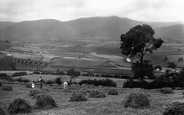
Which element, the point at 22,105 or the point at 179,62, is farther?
the point at 179,62

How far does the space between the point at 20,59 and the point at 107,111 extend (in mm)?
104895

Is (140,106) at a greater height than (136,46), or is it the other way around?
(136,46)

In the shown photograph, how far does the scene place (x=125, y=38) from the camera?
2375 inches

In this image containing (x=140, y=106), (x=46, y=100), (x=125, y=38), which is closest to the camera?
(x=140, y=106)

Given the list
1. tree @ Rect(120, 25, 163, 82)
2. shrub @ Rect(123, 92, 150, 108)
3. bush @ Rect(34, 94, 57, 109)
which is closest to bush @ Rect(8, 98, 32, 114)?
bush @ Rect(34, 94, 57, 109)

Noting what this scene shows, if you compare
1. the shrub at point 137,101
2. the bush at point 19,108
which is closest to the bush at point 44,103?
the bush at point 19,108

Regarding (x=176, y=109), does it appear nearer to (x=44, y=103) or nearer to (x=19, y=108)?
(x=44, y=103)

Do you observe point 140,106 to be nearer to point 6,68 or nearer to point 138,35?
point 138,35

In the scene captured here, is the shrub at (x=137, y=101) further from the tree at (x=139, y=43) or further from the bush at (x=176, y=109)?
Answer: the tree at (x=139, y=43)

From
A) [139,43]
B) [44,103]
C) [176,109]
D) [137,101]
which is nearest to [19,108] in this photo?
[44,103]

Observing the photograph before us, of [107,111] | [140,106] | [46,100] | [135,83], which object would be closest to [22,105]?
[46,100]

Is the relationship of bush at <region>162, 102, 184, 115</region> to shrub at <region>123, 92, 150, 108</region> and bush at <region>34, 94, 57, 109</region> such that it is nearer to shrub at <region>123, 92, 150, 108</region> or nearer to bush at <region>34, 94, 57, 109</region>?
shrub at <region>123, 92, 150, 108</region>

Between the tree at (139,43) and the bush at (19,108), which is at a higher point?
the tree at (139,43)

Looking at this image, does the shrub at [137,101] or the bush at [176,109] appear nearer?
the bush at [176,109]
